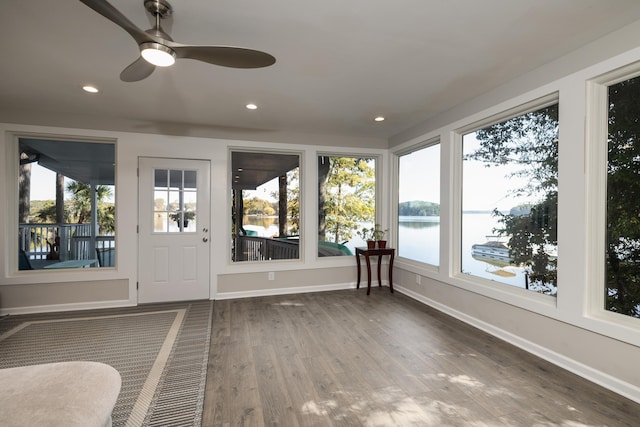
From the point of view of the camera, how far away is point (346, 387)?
218 cm

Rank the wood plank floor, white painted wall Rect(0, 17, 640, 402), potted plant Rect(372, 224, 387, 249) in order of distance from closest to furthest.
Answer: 1. the wood plank floor
2. white painted wall Rect(0, 17, 640, 402)
3. potted plant Rect(372, 224, 387, 249)

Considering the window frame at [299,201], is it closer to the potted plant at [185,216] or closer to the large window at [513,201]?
the potted plant at [185,216]

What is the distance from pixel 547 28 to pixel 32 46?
11.8 ft

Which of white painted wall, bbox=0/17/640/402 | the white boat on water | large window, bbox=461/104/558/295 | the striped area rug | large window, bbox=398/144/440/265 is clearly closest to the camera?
the striped area rug

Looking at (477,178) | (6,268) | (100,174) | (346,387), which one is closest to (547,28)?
(477,178)

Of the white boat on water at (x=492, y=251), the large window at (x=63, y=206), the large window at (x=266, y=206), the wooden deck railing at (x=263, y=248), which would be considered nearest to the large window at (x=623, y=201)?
the white boat on water at (x=492, y=251)

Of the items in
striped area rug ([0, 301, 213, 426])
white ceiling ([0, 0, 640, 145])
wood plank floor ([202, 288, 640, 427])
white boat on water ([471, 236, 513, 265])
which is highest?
white ceiling ([0, 0, 640, 145])

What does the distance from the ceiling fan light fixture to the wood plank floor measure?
6.89 feet

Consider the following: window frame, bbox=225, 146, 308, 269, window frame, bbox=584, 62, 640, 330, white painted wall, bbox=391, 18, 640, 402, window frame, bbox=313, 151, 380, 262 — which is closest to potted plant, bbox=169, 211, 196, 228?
window frame, bbox=225, 146, 308, 269

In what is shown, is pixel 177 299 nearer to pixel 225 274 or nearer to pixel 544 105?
pixel 225 274

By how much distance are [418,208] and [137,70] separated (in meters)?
3.69

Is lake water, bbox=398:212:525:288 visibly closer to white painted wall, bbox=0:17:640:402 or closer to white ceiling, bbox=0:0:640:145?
white painted wall, bbox=0:17:640:402

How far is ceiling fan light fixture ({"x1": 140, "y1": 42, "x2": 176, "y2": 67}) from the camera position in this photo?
5.57 feet

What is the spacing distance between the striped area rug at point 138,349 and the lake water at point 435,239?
225 cm
